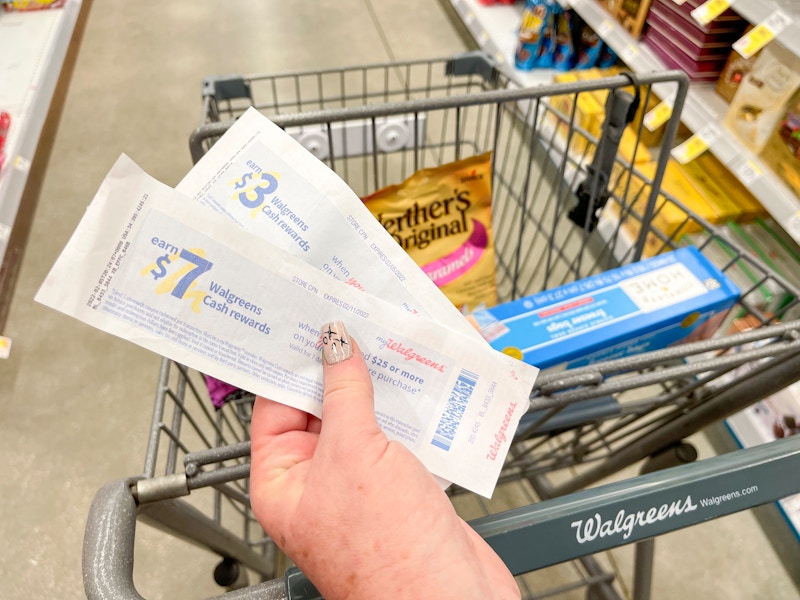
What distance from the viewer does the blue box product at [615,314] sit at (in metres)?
0.71

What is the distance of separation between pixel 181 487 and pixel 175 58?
2492 mm

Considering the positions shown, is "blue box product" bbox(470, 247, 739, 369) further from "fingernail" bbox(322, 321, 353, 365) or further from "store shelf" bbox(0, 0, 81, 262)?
"store shelf" bbox(0, 0, 81, 262)

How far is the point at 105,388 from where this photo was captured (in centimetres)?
138

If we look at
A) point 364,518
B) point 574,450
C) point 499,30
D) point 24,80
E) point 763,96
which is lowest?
point 24,80

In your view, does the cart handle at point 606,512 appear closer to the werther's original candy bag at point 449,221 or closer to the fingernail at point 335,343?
the fingernail at point 335,343

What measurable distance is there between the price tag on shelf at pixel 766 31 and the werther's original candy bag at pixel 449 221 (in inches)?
30.6

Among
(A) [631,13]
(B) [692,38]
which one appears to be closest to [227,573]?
(B) [692,38]

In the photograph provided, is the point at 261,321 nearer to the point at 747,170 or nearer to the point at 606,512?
the point at 606,512

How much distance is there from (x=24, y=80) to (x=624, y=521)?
2.22 metres

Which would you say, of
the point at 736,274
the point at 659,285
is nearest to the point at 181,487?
the point at 659,285

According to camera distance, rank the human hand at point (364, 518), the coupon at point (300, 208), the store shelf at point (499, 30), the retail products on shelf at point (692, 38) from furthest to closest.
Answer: the store shelf at point (499, 30), the retail products on shelf at point (692, 38), the coupon at point (300, 208), the human hand at point (364, 518)

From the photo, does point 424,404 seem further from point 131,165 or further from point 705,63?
point 705,63

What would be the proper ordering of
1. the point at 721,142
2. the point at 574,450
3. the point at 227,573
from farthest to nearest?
the point at 721,142
the point at 227,573
the point at 574,450

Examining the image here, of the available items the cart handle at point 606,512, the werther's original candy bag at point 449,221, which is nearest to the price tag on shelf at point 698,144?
the werther's original candy bag at point 449,221
